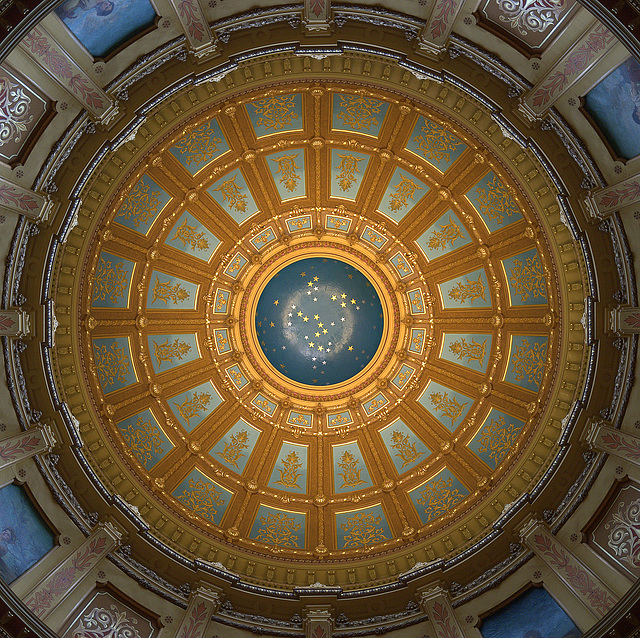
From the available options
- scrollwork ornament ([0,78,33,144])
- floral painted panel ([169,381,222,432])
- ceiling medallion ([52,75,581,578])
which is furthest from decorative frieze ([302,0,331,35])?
floral painted panel ([169,381,222,432])

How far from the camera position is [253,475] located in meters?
24.2

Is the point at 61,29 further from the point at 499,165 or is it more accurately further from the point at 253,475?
the point at 253,475


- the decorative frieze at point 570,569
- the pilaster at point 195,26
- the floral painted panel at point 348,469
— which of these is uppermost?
the pilaster at point 195,26

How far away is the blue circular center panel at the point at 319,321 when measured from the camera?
2634 centimetres

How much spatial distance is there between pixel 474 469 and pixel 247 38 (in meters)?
16.8

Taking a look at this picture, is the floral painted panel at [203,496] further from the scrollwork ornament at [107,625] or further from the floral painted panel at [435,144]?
the floral painted panel at [435,144]

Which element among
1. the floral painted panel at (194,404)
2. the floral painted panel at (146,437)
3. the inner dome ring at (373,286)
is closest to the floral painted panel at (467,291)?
the inner dome ring at (373,286)

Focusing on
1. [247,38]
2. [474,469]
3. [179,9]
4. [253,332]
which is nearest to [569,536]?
[474,469]

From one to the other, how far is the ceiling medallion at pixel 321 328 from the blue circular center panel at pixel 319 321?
0.09m

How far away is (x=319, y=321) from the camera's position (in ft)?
88.4

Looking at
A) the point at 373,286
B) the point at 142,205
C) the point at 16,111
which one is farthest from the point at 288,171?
the point at 16,111

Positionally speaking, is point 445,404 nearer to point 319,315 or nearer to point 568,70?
point 319,315

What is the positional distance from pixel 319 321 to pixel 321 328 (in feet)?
1.10

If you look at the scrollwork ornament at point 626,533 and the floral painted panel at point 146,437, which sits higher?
the floral painted panel at point 146,437
